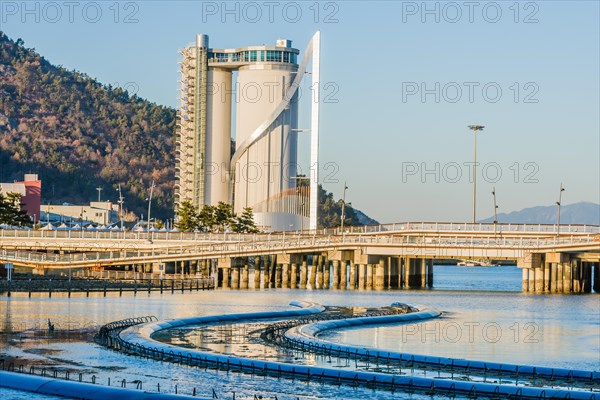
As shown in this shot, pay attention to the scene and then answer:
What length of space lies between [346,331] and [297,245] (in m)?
46.4

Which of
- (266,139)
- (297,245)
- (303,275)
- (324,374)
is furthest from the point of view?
(266,139)

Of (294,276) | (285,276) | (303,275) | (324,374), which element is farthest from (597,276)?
(324,374)

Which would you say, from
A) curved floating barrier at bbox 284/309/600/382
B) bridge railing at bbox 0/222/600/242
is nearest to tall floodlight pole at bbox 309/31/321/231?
bridge railing at bbox 0/222/600/242

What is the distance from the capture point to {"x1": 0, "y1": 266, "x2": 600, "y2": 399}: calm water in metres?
45.9

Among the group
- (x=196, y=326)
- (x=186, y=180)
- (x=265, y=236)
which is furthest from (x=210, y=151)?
(x=196, y=326)

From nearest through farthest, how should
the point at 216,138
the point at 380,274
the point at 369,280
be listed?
1. the point at 380,274
2. the point at 369,280
3. the point at 216,138

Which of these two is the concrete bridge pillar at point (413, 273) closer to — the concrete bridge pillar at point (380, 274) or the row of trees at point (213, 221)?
the concrete bridge pillar at point (380, 274)

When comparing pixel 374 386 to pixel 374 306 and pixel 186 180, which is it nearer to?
pixel 374 306

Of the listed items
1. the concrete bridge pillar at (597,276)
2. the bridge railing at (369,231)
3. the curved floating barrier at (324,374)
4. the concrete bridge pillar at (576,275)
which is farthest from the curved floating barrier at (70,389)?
the concrete bridge pillar at (597,276)

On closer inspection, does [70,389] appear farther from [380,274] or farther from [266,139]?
[266,139]

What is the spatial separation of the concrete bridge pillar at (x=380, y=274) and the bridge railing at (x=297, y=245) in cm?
312

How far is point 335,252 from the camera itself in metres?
115

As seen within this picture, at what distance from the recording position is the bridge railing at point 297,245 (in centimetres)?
11019

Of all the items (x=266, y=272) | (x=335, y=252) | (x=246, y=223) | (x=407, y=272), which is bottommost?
(x=266, y=272)
